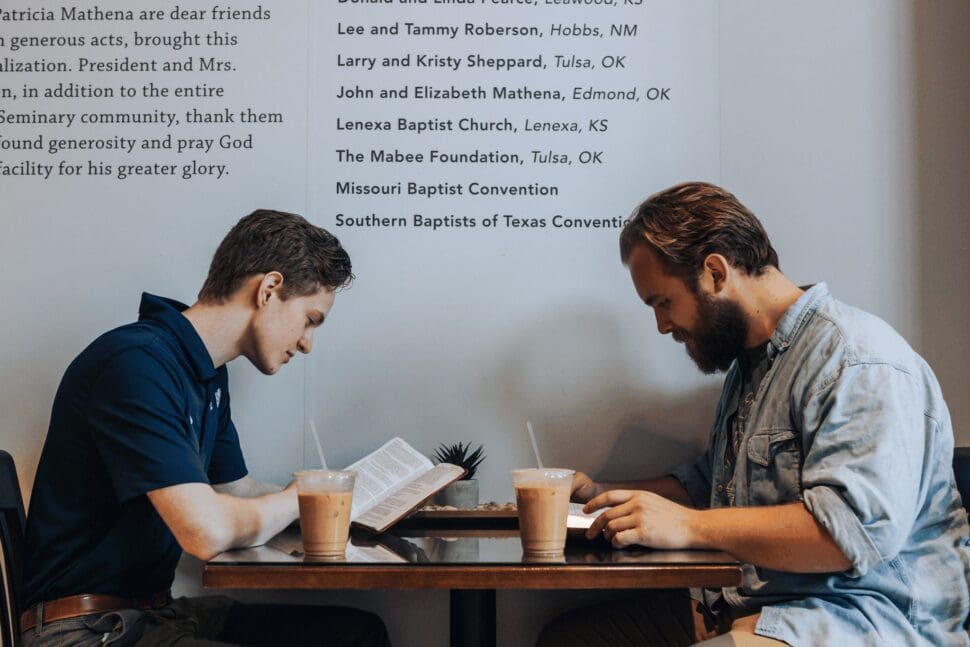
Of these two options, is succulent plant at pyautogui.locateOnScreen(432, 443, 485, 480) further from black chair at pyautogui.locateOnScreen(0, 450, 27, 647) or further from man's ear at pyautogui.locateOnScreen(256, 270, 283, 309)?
black chair at pyautogui.locateOnScreen(0, 450, 27, 647)

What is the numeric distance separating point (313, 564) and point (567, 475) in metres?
0.37

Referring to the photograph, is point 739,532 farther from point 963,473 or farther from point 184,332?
point 184,332

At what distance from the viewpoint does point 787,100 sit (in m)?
2.21

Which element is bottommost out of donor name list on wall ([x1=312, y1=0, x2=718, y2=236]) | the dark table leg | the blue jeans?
the blue jeans

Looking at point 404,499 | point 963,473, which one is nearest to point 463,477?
point 404,499

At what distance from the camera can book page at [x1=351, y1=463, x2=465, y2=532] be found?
1618 mm

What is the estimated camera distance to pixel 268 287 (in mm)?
1787

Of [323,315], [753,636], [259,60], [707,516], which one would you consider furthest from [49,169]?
[753,636]

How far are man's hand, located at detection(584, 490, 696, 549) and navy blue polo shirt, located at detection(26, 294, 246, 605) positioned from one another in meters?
0.62

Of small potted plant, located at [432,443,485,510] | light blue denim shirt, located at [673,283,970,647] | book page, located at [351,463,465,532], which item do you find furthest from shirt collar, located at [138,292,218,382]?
light blue denim shirt, located at [673,283,970,647]

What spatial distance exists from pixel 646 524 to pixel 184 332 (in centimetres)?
83

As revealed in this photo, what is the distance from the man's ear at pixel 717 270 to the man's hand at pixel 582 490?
467 mm

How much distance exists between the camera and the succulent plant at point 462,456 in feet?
6.79

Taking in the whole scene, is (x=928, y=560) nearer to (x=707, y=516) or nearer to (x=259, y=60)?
(x=707, y=516)
